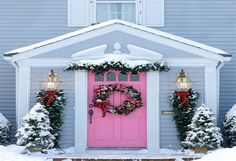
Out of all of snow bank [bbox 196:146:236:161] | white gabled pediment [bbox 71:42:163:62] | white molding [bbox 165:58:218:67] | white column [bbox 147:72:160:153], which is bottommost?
snow bank [bbox 196:146:236:161]

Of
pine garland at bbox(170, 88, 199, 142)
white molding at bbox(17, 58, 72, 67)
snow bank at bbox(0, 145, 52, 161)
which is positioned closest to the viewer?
snow bank at bbox(0, 145, 52, 161)

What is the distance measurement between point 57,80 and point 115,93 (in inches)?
63.8

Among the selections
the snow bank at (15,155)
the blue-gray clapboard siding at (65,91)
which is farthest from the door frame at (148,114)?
the snow bank at (15,155)

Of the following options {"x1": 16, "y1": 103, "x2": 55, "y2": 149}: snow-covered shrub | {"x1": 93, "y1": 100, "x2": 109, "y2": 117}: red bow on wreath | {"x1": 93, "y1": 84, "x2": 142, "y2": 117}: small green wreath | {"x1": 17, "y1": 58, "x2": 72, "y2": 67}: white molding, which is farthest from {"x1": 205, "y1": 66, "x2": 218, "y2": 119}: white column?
{"x1": 16, "y1": 103, "x2": 55, "y2": 149}: snow-covered shrub

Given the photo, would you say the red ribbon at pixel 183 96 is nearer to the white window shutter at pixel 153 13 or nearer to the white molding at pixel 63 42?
the white molding at pixel 63 42

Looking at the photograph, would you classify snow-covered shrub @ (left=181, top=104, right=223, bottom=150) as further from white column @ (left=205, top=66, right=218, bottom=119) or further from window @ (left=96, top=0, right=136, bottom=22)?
window @ (left=96, top=0, right=136, bottom=22)

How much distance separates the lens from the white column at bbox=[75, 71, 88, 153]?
528 inches

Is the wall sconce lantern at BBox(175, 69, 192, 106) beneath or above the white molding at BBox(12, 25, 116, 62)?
beneath

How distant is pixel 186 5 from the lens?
16.3m

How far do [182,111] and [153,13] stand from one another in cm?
416

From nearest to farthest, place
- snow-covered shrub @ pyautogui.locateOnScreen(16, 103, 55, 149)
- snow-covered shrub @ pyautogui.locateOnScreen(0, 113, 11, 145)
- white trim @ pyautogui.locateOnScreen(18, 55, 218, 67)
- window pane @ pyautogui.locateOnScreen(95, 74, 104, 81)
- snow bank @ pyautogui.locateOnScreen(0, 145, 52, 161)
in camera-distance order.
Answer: snow bank @ pyautogui.locateOnScreen(0, 145, 52, 161) → snow-covered shrub @ pyautogui.locateOnScreen(16, 103, 55, 149) → white trim @ pyautogui.locateOnScreen(18, 55, 218, 67) → window pane @ pyautogui.locateOnScreen(95, 74, 104, 81) → snow-covered shrub @ pyautogui.locateOnScreen(0, 113, 11, 145)

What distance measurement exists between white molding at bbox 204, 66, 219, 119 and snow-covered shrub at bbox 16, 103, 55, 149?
14.0ft

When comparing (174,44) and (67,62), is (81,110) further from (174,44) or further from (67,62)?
(174,44)

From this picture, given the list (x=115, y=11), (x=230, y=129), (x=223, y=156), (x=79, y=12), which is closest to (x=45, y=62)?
(x=79, y=12)
